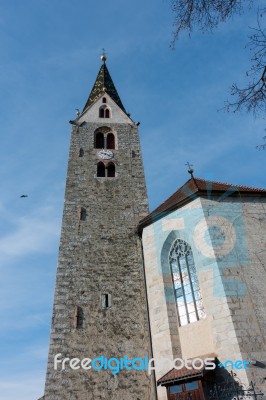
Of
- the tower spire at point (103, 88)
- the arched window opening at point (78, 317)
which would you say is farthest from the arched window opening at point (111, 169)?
the arched window opening at point (78, 317)

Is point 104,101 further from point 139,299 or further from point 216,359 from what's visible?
point 216,359

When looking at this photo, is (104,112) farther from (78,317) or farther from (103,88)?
(78,317)

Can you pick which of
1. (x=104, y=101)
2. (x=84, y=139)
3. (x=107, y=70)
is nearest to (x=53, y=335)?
(x=84, y=139)

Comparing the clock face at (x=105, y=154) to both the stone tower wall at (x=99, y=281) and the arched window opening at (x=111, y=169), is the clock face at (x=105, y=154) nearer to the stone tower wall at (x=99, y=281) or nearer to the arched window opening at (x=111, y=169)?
the stone tower wall at (x=99, y=281)

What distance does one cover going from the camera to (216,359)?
28.7 ft

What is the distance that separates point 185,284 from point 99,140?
10295 millimetres

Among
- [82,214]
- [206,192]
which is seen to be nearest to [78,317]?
[82,214]

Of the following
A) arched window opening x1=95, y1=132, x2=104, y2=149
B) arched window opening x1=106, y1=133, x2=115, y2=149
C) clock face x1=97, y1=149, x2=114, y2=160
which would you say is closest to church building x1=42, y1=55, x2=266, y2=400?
clock face x1=97, y1=149, x2=114, y2=160

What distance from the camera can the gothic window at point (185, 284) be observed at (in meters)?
10.1

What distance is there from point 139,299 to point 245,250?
415 cm

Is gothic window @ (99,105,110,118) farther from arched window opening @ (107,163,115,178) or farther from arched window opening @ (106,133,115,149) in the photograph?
arched window opening @ (107,163,115,178)

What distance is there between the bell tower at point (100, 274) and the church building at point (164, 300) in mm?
34

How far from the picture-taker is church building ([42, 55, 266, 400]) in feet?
28.5

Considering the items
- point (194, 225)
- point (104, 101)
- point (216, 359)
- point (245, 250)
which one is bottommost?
point (216, 359)
